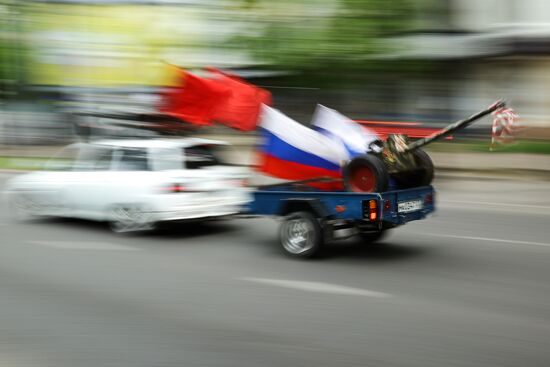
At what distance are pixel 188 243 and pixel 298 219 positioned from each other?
1.78 meters

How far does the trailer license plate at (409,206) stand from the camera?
7992mm

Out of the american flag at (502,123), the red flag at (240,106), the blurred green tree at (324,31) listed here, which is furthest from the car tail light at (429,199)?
the blurred green tree at (324,31)

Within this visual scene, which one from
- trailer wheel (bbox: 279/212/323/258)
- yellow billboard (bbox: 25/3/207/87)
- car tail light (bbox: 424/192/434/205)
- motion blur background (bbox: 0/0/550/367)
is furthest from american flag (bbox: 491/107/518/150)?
yellow billboard (bbox: 25/3/207/87)

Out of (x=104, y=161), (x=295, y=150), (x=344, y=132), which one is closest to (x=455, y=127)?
(x=344, y=132)

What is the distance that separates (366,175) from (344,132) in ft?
2.59

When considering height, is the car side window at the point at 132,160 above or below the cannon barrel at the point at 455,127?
below

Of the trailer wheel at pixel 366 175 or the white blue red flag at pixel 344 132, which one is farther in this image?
the white blue red flag at pixel 344 132

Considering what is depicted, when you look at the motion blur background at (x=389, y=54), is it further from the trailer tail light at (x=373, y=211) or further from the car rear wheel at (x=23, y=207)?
the trailer tail light at (x=373, y=211)

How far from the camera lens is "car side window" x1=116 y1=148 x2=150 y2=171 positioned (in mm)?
9906

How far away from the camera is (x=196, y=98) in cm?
1074

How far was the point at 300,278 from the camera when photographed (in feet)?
24.5

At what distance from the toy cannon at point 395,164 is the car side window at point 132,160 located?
3066 millimetres

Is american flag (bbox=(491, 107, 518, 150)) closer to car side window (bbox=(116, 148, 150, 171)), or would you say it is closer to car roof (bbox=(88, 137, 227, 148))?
car roof (bbox=(88, 137, 227, 148))

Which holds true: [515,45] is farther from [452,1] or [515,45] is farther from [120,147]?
[120,147]
